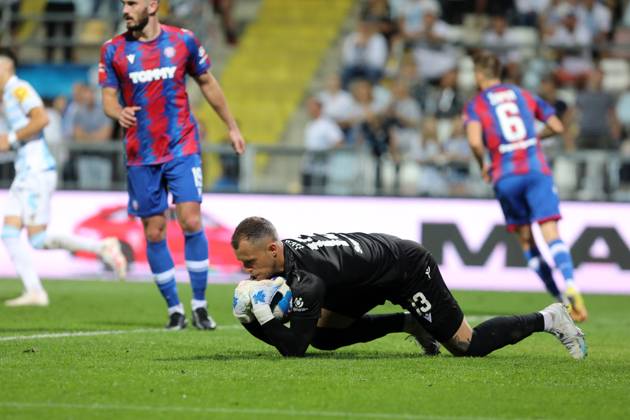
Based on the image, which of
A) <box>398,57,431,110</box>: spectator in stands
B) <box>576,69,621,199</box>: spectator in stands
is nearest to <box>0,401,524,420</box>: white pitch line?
<box>576,69,621,199</box>: spectator in stands

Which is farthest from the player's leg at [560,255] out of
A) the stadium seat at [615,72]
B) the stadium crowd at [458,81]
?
the stadium seat at [615,72]

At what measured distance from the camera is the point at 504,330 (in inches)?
330

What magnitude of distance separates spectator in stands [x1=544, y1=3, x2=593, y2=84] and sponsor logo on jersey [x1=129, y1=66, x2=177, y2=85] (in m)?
11.7

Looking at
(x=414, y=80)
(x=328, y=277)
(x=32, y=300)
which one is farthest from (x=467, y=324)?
(x=414, y=80)

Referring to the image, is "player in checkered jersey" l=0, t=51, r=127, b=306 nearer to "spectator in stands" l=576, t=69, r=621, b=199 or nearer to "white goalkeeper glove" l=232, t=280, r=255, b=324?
"white goalkeeper glove" l=232, t=280, r=255, b=324

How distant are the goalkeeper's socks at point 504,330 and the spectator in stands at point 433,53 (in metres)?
13.4

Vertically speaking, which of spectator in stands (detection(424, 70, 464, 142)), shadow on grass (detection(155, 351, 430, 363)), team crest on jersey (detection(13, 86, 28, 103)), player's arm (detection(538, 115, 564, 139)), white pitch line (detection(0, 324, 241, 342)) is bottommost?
spectator in stands (detection(424, 70, 464, 142))

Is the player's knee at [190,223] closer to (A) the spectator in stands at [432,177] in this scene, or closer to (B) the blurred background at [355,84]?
(B) the blurred background at [355,84]

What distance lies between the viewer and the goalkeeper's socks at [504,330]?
8375 mm

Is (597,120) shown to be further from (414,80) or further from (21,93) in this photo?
(21,93)

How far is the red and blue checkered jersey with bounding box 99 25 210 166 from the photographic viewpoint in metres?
10.6

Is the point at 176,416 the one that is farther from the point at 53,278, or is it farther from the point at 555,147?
the point at 555,147

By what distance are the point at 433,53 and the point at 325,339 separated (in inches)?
546

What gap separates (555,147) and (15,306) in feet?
31.0
